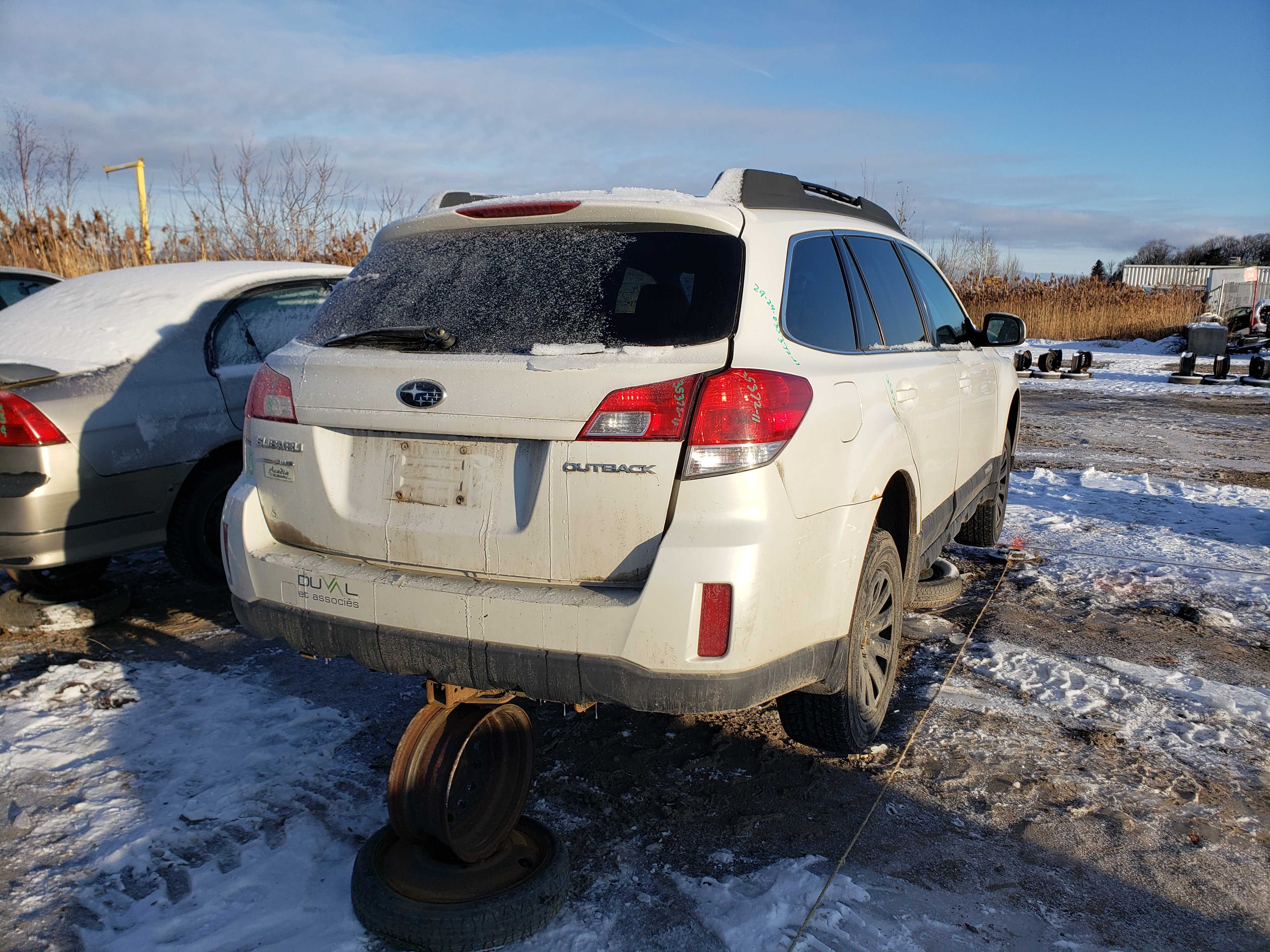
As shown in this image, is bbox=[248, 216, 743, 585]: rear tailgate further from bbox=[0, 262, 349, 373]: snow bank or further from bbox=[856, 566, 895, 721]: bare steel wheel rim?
bbox=[0, 262, 349, 373]: snow bank

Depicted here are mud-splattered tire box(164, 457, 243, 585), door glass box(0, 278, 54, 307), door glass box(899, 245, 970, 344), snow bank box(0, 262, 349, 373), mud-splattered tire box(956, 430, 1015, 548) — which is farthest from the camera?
door glass box(0, 278, 54, 307)

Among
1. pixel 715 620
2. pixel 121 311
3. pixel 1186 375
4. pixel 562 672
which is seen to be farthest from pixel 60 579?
pixel 1186 375

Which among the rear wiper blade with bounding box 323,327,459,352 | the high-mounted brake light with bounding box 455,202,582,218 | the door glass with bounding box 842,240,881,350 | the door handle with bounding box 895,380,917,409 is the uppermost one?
the high-mounted brake light with bounding box 455,202,582,218

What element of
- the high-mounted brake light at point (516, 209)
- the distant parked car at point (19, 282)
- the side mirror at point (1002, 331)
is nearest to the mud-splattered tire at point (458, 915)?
the high-mounted brake light at point (516, 209)

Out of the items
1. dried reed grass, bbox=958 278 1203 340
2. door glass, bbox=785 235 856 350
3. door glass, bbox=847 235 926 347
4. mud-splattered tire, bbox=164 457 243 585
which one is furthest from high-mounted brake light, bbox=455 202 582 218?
dried reed grass, bbox=958 278 1203 340

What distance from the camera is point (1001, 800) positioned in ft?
9.70

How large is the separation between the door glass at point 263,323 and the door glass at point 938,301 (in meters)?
3.04

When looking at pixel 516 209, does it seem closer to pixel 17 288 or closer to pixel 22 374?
pixel 22 374

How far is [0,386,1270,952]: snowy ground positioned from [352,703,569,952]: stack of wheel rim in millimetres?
107

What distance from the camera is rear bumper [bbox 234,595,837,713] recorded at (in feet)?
7.59

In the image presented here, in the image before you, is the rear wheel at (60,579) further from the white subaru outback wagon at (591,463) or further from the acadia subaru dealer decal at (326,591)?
the acadia subaru dealer decal at (326,591)

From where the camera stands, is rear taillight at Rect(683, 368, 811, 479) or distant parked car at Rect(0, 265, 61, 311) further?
distant parked car at Rect(0, 265, 61, 311)

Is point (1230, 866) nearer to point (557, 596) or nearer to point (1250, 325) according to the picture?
point (557, 596)

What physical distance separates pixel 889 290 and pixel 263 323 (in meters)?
3.44
